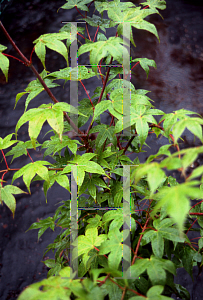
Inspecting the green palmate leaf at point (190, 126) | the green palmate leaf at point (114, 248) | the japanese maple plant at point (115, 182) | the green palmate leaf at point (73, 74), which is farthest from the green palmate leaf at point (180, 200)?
the green palmate leaf at point (73, 74)

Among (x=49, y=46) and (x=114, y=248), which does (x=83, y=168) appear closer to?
(x=114, y=248)

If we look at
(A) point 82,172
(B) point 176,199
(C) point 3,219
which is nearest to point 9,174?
(C) point 3,219

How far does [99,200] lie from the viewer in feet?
3.26

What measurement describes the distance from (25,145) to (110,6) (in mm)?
576

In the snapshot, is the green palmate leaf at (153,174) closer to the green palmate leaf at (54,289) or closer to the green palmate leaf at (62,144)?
the green palmate leaf at (54,289)

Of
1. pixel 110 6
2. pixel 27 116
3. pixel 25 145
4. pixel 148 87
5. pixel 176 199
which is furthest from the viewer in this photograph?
pixel 148 87

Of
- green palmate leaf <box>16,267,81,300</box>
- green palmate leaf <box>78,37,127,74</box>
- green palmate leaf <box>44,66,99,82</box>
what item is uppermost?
green palmate leaf <box>78,37,127,74</box>

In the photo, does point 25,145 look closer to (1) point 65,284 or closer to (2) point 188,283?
(1) point 65,284

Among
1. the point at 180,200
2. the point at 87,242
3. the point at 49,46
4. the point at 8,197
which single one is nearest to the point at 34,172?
the point at 8,197

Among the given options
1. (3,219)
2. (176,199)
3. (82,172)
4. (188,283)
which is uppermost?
(176,199)

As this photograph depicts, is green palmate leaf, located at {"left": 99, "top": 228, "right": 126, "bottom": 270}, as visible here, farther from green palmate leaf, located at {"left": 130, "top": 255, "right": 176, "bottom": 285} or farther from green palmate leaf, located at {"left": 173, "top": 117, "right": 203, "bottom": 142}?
green palmate leaf, located at {"left": 173, "top": 117, "right": 203, "bottom": 142}

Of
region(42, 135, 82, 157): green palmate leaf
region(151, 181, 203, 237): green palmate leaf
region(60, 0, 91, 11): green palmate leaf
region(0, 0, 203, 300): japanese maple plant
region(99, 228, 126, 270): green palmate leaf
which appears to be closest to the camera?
region(151, 181, 203, 237): green palmate leaf

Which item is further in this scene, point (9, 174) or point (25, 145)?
point (9, 174)

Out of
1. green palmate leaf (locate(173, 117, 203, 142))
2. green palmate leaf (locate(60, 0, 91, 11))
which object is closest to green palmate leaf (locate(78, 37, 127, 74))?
green palmate leaf (locate(173, 117, 203, 142))
